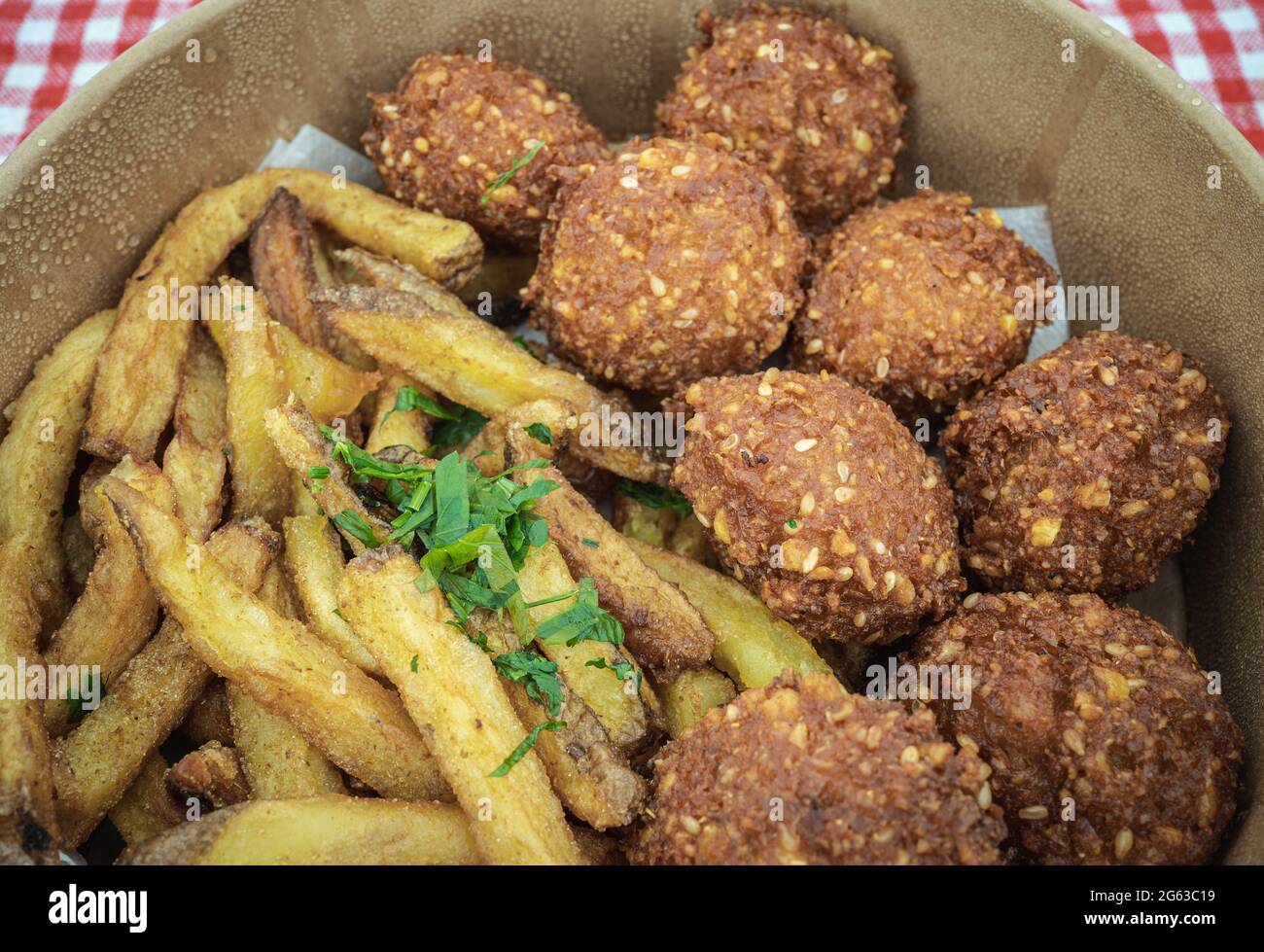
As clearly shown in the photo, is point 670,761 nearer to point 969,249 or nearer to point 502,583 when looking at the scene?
point 502,583

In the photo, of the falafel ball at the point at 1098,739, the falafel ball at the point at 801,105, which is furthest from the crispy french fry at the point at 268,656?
the falafel ball at the point at 801,105

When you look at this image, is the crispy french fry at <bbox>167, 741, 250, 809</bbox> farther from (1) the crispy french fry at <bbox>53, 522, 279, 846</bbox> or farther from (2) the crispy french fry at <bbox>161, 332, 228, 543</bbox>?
(2) the crispy french fry at <bbox>161, 332, 228, 543</bbox>

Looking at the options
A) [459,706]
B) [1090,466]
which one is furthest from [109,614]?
[1090,466]

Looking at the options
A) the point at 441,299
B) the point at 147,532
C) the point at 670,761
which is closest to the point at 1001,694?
the point at 670,761

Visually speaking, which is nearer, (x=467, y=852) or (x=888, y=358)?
(x=467, y=852)

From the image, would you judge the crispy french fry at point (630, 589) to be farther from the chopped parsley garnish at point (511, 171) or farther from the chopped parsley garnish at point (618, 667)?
the chopped parsley garnish at point (511, 171)

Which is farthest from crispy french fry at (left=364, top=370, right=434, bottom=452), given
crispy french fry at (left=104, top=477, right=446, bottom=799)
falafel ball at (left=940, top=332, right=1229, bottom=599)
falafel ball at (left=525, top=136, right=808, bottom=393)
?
falafel ball at (left=940, top=332, right=1229, bottom=599)
